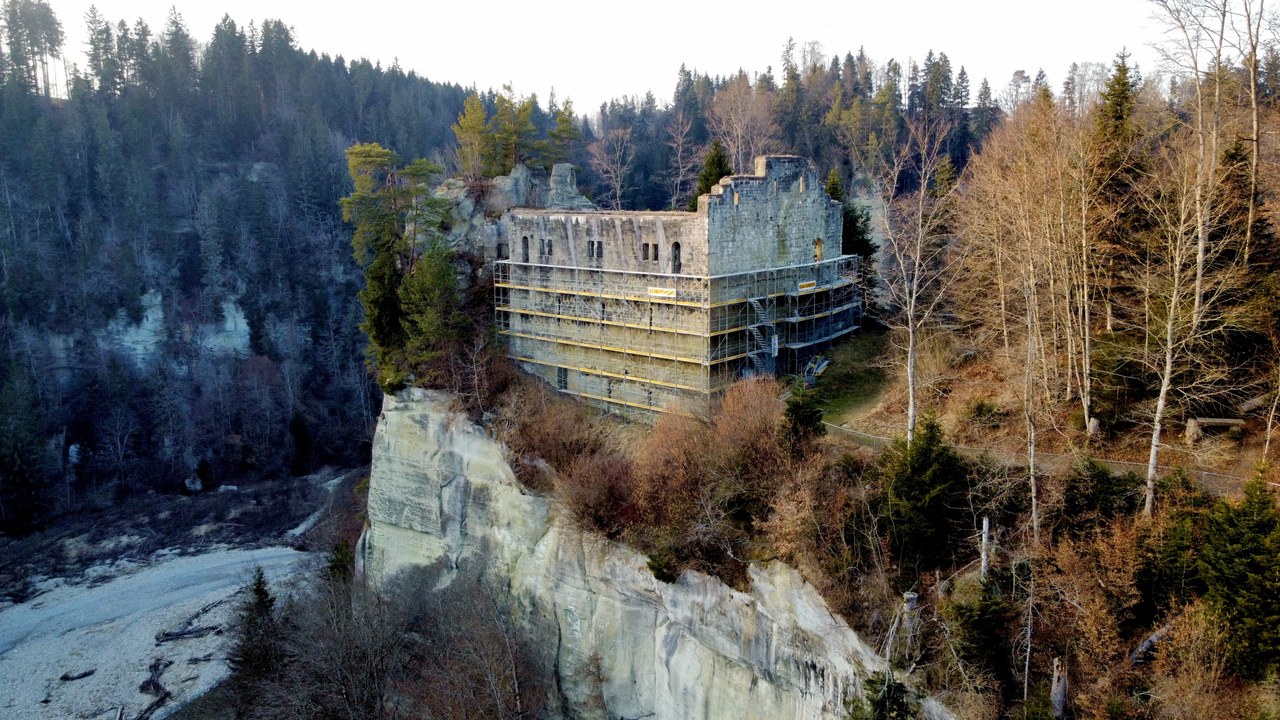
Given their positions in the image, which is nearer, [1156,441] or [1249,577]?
[1249,577]

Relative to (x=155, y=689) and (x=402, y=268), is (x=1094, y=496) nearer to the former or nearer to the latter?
(x=402, y=268)

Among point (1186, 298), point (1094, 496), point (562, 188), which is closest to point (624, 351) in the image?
point (562, 188)

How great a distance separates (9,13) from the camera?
66.4 meters

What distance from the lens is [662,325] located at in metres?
26.8

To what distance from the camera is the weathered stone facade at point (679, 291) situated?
85.1ft

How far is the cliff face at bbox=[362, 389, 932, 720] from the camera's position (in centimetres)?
1845

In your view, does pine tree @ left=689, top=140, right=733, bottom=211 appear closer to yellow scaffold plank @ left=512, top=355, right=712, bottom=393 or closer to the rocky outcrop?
the rocky outcrop

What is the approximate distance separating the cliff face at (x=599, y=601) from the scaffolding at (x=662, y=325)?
4441mm

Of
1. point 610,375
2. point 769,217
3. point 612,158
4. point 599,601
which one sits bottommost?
point 599,601

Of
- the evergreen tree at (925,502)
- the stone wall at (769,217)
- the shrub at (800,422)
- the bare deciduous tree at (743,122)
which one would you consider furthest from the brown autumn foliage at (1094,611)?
the bare deciduous tree at (743,122)

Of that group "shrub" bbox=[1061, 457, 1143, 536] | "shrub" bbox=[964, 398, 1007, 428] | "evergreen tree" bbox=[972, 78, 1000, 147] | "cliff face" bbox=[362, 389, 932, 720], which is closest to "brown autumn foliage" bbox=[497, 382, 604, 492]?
"cliff face" bbox=[362, 389, 932, 720]

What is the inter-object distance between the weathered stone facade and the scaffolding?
46 mm

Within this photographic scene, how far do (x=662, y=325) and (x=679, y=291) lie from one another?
52.3 inches

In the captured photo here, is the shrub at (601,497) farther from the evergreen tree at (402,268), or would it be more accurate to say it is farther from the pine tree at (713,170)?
the pine tree at (713,170)
